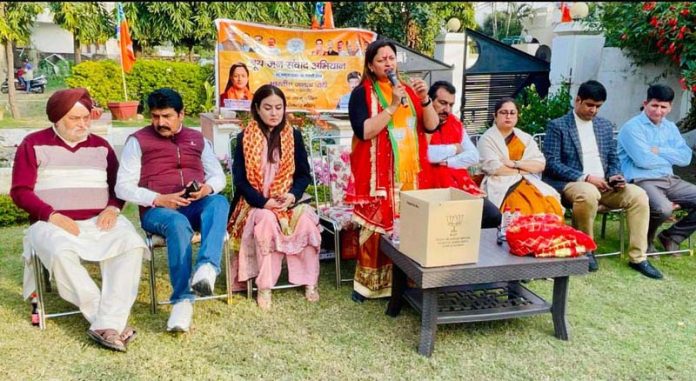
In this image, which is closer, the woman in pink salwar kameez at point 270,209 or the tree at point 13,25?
the woman in pink salwar kameez at point 270,209

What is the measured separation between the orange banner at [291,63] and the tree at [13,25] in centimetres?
778

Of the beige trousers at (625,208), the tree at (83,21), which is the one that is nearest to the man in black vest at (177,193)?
the beige trousers at (625,208)

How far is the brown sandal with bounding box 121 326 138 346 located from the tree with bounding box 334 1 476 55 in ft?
42.5

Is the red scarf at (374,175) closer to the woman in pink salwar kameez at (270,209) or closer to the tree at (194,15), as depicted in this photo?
the woman in pink salwar kameez at (270,209)

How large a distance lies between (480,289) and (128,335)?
2.07 m

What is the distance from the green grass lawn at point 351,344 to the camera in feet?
9.26

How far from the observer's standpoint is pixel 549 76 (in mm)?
7824

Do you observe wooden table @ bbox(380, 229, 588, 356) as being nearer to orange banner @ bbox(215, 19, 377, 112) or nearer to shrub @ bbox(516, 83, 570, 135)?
shrub @ bbox(516, 83, 570, 135)

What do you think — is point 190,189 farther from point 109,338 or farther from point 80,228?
point 109,338

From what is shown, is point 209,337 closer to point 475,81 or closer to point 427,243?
point 427,243

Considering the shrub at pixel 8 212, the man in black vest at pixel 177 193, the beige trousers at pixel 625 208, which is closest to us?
the man in black vest at pixel 177 193

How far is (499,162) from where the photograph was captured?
4074 millimetres

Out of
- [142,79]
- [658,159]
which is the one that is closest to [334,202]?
[658,159]

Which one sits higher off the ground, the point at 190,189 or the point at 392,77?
the point at 392,77
